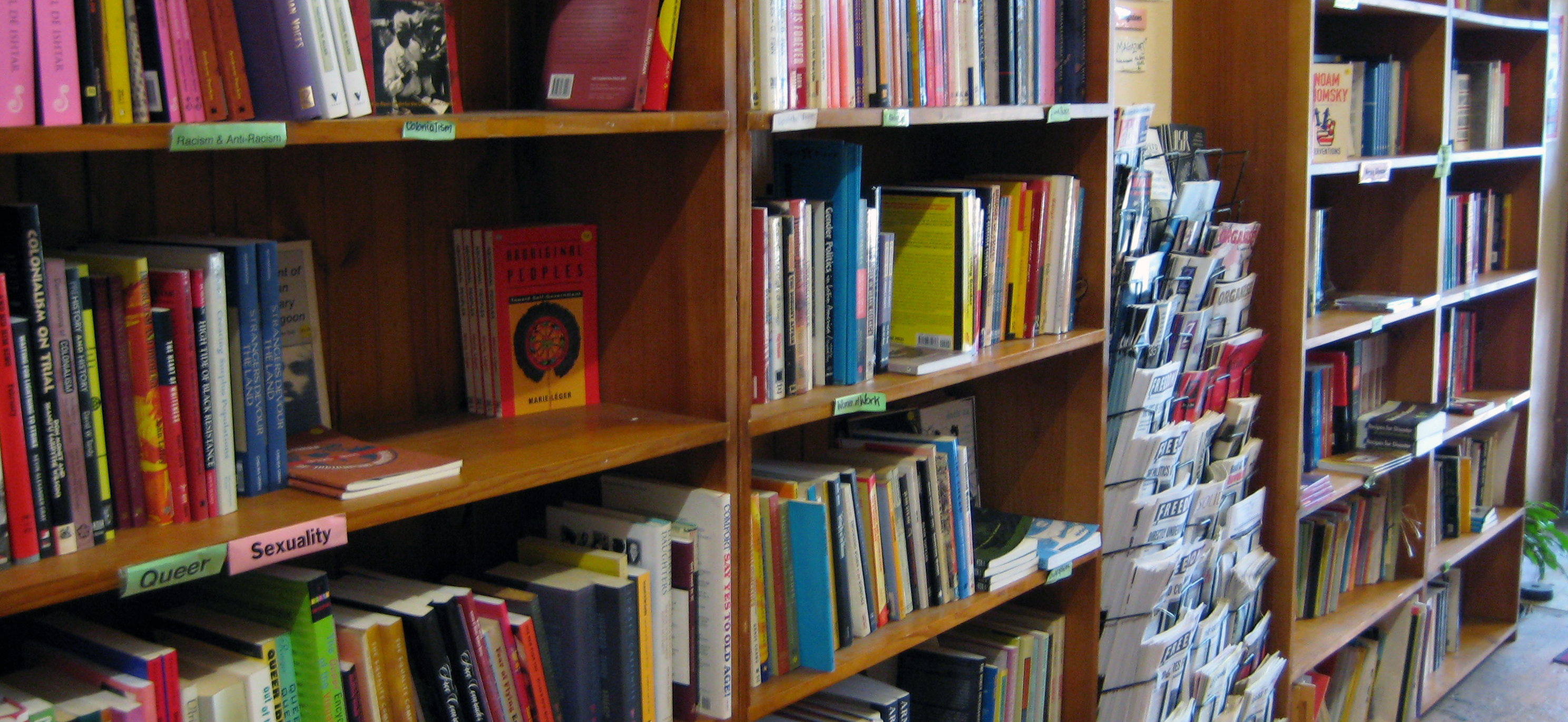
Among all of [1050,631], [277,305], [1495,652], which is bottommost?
[1495,652]

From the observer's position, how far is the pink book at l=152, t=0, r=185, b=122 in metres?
1.03

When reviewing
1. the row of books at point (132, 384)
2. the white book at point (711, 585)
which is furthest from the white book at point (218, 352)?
the white book at point (711, 585)

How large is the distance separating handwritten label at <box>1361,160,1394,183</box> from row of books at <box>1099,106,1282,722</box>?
0.38 m

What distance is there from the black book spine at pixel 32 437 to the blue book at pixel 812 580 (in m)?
0.84

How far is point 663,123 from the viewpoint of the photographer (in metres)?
1.34

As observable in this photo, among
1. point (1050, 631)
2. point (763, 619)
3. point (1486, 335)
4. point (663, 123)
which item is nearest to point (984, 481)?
point (1050, 631)

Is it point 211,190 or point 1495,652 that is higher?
point 211,190

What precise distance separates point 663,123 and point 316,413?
500mm

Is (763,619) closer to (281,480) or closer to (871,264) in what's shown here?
(871,264)

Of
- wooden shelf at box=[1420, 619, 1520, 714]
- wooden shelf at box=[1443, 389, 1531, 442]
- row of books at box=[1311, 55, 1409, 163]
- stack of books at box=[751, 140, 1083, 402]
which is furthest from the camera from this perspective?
wooden shelf at box=[1420, 619, 1520, 714]

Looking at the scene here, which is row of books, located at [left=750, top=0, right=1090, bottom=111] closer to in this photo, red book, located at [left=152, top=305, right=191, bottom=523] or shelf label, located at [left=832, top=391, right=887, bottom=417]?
shelf label, located at [left=832, top=391, right=887, bottom=417]

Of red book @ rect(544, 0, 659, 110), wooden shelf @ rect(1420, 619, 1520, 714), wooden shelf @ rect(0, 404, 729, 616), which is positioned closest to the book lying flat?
wooden shelf @ rect(0, 404, 729, 616)

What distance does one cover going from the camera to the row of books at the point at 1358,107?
279cm

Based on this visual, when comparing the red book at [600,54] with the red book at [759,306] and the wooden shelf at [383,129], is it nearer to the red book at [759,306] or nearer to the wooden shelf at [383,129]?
the wooden shelf at [383,129]
